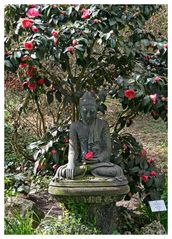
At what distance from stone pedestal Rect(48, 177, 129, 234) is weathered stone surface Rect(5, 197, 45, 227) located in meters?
0.52

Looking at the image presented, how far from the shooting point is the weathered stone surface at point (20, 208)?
4.47 metres

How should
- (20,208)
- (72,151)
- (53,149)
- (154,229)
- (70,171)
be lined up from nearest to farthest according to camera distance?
1. (70,171)
2. (72,151)
3. (154,229)
4. (20,208)
5. (53,149)

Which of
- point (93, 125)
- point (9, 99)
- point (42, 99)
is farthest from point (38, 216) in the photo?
point (9, 99)

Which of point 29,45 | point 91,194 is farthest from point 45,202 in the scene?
point 29,45

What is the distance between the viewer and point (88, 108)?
427 cm

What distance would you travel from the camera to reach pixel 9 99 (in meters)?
7.99

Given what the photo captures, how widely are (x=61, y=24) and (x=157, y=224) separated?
2.17 m

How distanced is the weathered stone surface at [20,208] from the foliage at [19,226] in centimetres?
17

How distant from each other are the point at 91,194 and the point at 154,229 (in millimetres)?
891

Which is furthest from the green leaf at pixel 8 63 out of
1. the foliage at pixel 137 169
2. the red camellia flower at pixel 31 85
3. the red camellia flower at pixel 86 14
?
the foliage at pixel 137 169

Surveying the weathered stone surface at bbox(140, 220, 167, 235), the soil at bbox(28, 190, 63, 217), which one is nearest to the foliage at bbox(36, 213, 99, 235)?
the weathered stone surface at bbox(140, 220, 167, 235)

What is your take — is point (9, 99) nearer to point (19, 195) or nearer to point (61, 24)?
point (19, 195)

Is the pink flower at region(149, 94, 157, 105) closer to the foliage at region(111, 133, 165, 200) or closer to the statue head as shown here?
the statue head

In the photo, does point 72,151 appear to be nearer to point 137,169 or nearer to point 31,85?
point 137,169
